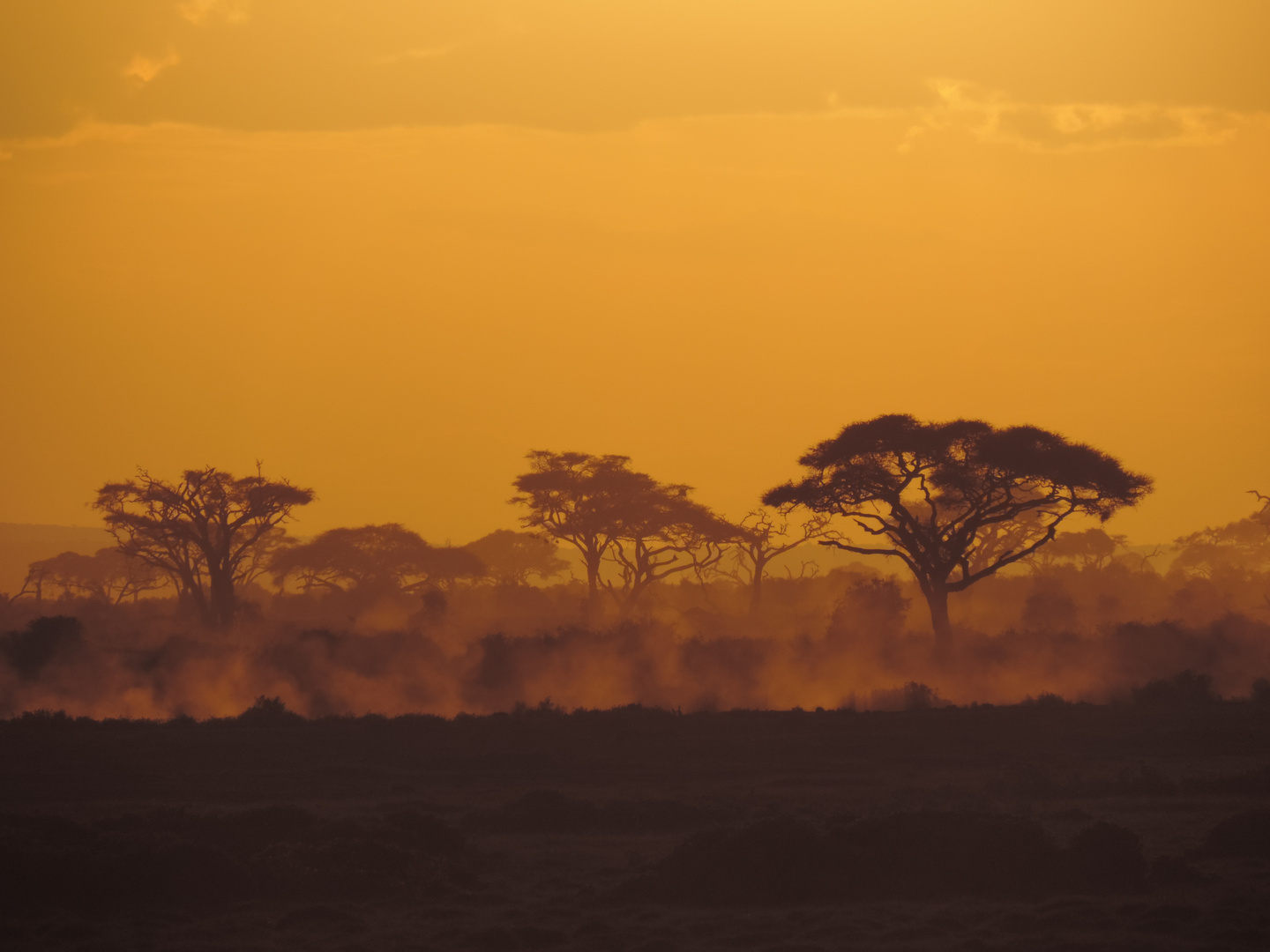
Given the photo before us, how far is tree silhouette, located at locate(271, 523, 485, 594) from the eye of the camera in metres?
66.7

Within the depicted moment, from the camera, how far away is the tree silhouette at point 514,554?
8112 cm

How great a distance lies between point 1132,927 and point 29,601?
62.5 m

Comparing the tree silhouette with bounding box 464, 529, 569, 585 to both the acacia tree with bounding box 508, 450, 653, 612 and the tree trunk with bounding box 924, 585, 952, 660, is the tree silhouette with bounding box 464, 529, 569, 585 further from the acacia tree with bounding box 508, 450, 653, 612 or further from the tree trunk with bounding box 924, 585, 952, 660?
the tree trunk with bounding box 924, 585, 952, 660

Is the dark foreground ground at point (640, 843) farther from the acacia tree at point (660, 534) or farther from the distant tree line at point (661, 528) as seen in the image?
the acacia tree at point (660, 534)

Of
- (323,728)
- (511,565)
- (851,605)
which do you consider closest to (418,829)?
(323,728)

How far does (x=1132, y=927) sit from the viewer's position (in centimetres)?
1146

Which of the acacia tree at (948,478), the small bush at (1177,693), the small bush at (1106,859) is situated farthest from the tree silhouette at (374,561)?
the small bush at (1106,859)

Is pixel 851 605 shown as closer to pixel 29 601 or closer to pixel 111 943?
pixel 111 943

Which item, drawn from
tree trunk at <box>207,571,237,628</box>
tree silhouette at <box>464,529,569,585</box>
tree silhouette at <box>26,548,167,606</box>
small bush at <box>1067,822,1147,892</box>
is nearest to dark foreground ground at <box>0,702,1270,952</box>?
small bush at <box>1067,822,1147,892</box>

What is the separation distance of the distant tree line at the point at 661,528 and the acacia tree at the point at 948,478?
0.16ft

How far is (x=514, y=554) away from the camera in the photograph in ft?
268

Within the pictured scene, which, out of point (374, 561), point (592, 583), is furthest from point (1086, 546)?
point (374, 561)

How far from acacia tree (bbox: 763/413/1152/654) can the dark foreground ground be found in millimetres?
A: 14804

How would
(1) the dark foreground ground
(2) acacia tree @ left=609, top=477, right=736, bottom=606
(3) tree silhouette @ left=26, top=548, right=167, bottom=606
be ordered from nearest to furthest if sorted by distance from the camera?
(1) the dark foreground ground
(2) acacia tree @ left=609, top=477, right=736, bottom=606
(3) tree silhouette @ left=26, top=548, right=167, bottom=606
